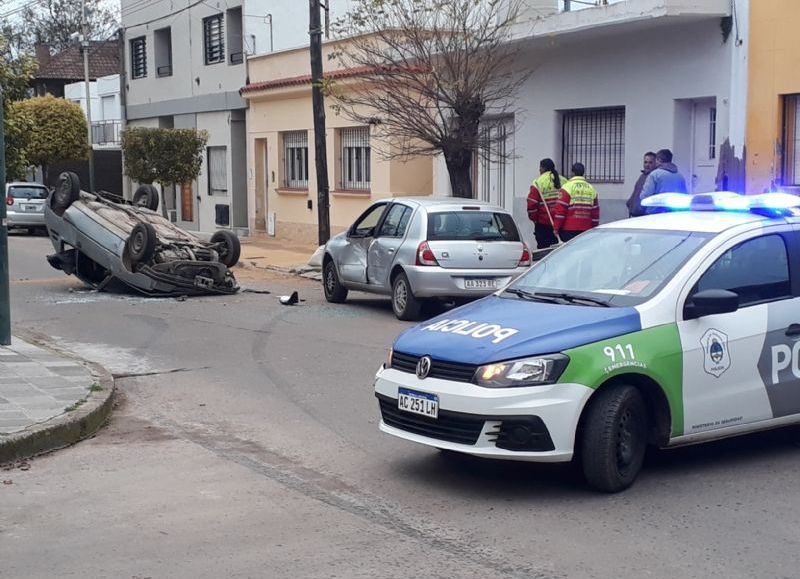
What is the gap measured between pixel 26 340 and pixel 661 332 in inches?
320

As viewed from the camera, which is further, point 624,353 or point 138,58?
point 138,58

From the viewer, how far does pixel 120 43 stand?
38.9m

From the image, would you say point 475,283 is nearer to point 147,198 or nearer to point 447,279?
point 447,279

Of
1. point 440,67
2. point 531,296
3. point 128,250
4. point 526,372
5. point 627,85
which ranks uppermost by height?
point 440,67

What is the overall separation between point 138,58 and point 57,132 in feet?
16.0

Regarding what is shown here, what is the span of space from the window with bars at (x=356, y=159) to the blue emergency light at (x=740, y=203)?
17.4 metres

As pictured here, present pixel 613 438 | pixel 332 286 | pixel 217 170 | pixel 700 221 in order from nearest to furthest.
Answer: pixel 613 438 → pixel 700 221 → pixel 332 286 → pixel 217 170

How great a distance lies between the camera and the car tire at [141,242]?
1617cm

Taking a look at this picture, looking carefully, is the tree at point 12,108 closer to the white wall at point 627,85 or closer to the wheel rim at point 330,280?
the wheel rim at point 330,280

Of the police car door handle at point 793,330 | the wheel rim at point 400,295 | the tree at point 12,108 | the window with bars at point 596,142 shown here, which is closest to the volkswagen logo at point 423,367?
the police car door handle at point 793,330

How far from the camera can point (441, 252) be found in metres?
13.8

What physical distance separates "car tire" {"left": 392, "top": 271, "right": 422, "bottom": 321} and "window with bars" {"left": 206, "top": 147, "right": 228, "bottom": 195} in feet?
64.3

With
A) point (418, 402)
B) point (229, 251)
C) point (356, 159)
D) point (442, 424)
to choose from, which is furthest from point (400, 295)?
point (356, 159)

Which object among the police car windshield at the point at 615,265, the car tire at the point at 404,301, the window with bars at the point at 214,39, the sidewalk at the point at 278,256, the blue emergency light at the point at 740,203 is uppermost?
the window with bars at the point at 214,39
